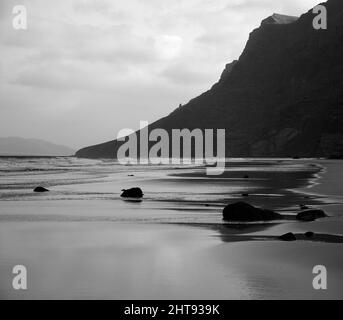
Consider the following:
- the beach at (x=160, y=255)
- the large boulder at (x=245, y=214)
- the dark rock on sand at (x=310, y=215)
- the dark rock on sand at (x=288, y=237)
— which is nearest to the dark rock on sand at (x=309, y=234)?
the dark rock on sand at (x=288, y=237)

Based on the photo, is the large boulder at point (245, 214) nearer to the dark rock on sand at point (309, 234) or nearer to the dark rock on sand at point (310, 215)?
the dark rock on sand at point (310, 215)

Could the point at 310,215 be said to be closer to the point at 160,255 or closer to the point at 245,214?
the point at 245,214

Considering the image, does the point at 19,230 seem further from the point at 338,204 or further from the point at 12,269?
the point at 338,204

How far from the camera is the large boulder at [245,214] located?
2338 cm

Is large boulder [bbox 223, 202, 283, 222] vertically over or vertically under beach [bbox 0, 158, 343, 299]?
over

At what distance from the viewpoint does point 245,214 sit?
23.4 meters

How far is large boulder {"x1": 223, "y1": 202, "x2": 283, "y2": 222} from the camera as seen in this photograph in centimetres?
2338

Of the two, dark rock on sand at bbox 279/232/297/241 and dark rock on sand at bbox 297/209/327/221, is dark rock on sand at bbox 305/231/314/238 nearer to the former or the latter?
dark rock on sand at bbox 279/232/297/241

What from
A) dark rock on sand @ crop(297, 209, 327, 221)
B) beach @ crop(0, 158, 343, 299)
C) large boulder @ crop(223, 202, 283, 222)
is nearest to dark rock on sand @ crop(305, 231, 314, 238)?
beach @ crop(0, 158, 343, 299)

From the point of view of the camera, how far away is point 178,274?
13453mm

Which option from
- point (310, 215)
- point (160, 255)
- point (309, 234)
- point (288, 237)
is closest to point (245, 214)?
point (310, 215)

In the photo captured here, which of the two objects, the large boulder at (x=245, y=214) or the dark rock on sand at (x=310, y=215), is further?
the large boulder at (x=245, y=214)
